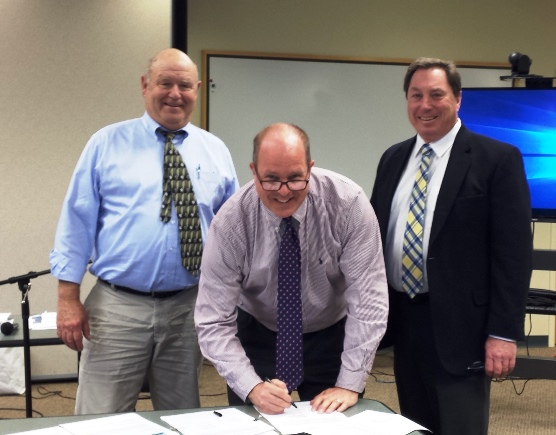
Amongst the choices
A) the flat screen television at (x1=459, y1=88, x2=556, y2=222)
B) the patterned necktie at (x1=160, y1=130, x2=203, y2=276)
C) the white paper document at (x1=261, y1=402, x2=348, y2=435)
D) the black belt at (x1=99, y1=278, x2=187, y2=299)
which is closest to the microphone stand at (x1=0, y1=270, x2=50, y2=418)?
the black belt at (x1=99, y1=278, x2=187, y2=299)

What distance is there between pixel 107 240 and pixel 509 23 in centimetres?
413

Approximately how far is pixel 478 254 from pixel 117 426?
122cm

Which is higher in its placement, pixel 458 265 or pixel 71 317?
pixel 458 265

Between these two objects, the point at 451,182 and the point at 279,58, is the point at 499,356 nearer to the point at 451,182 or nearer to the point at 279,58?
the point at 451,182

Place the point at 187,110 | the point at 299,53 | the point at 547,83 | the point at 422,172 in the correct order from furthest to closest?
1. the point at 299,53
2. the point at 547,83
3. the point at 187,110
4. the point at 422,172

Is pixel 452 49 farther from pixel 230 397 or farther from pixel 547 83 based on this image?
pixel 230 397

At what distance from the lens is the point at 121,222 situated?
99.8 inches

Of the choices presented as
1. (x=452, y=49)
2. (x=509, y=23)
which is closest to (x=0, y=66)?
(x=452, y=49)

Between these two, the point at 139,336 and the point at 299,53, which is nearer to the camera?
the point at 139,336

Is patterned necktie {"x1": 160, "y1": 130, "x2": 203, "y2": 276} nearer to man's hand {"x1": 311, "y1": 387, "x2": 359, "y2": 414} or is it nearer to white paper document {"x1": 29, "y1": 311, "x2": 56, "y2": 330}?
man's hand {"x1": 311, "y1": 387, "x2": 359, "y2": 414}

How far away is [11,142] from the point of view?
421 cm

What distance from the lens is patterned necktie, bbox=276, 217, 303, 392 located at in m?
2.16

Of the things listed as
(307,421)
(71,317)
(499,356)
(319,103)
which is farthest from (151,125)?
(319,103)

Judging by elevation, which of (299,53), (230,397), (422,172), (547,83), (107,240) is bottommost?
(230,397)
